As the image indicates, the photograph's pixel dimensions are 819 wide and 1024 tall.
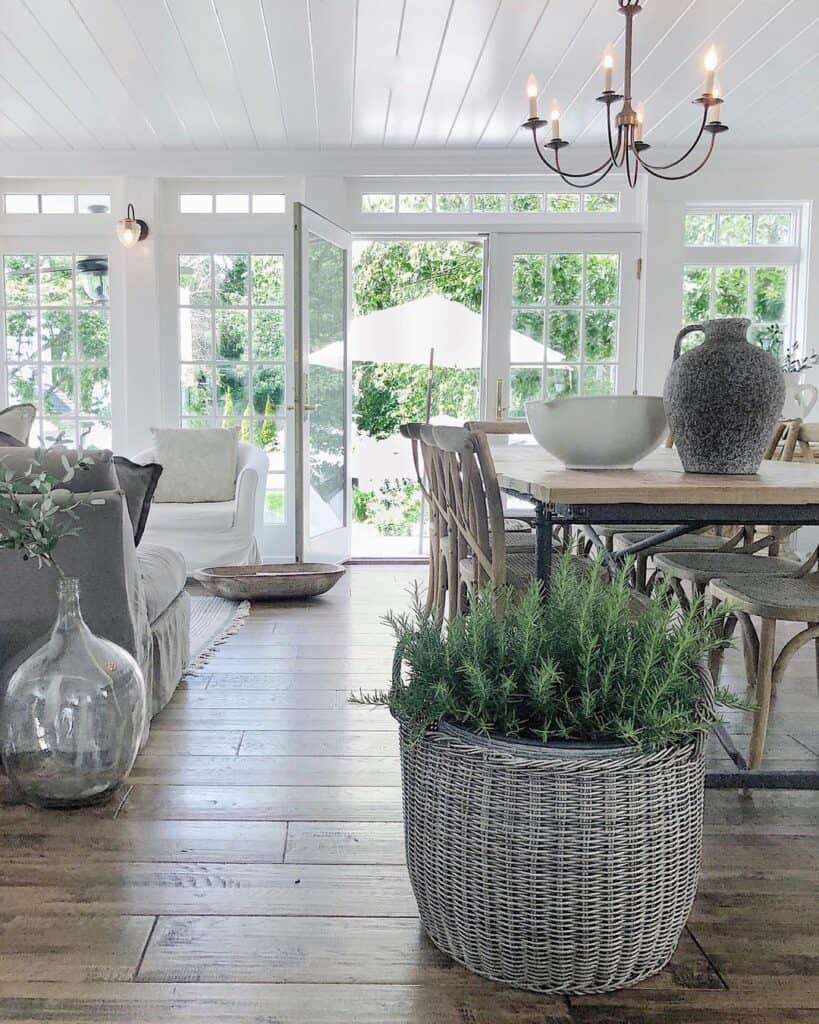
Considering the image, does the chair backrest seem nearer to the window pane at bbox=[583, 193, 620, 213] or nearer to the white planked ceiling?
the white planked ceiling

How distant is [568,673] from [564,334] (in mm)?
4619

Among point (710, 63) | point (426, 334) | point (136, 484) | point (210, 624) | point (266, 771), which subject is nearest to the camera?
point (266, 771)

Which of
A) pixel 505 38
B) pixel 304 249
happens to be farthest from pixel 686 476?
pixel 304 249

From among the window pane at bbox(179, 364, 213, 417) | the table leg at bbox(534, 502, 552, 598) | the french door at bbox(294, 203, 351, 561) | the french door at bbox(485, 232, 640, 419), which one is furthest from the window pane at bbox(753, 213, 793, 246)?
the table leg at bbox(534, 502, 552, 598)

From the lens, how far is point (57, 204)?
5.89 m

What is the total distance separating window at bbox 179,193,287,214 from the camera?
5.84 metres

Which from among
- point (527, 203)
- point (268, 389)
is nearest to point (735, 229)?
point (527, 203)

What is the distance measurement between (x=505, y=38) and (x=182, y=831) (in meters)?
3.34

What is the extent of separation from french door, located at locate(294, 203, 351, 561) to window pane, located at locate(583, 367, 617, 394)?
1520 millimetres

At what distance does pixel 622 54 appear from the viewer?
394 centimetres

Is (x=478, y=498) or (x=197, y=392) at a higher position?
(x=197, y=392)

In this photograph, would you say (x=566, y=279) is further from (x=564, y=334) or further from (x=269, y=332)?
(x=269, y=332)

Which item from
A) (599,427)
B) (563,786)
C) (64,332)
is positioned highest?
(64,332)

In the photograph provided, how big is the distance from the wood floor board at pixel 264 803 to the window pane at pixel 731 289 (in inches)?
180
